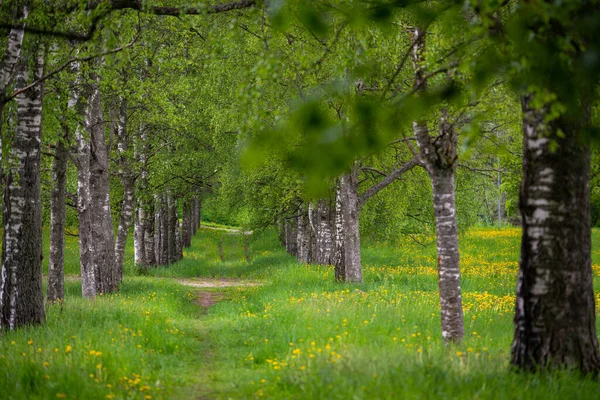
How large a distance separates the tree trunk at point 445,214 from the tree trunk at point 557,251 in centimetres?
232

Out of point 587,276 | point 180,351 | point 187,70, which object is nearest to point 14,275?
point 180,351

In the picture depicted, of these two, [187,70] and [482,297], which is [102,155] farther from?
[482,297]

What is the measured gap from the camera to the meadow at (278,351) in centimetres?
643

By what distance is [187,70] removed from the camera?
87.2 feet

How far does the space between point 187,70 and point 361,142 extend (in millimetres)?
24352

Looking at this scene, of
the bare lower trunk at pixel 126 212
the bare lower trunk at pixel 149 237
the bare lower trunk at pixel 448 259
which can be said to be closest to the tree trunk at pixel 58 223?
the bare lower trunk at pixel 126 212

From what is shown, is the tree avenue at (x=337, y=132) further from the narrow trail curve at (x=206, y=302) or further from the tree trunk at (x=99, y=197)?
the narrow trail curve at (x=206, y=302)

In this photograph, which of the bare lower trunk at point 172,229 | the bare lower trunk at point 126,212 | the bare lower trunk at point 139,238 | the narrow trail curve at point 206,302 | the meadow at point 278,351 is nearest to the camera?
the meadow at point 278,351

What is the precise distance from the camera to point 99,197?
60.3 feet

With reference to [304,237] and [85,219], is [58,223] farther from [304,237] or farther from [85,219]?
[304,237]

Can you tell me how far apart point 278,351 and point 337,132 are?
7.30 meters

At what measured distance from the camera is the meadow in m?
6.43

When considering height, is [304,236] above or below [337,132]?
below

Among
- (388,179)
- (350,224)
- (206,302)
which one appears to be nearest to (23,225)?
(206,302)
